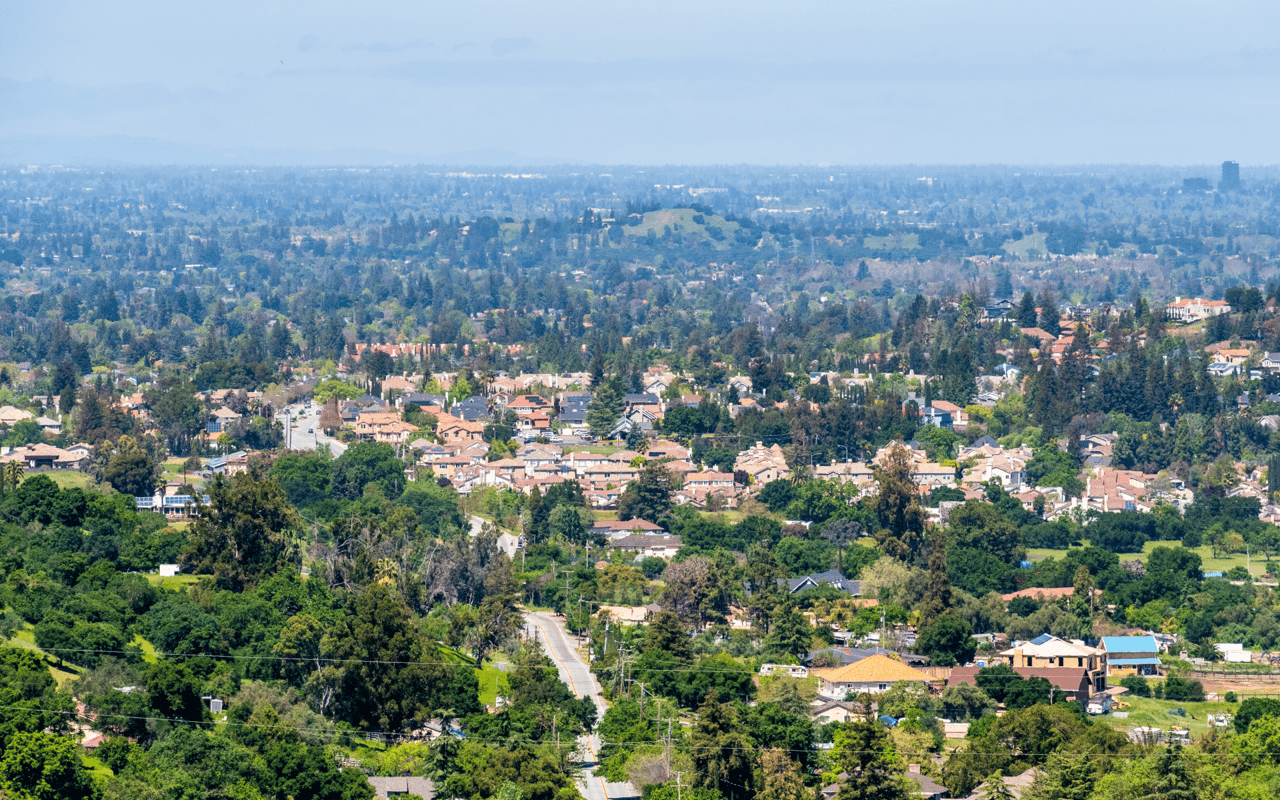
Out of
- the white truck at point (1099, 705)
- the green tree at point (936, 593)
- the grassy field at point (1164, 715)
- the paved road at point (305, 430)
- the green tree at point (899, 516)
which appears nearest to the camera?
the grassy field at point (1164, 715)

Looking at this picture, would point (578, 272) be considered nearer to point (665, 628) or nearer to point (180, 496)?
point (180, 496)

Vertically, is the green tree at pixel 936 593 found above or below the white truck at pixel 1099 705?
above

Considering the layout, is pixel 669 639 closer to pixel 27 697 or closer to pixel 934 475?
pixel 27 697

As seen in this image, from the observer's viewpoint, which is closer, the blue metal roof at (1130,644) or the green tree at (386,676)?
the green tree at (386,676)

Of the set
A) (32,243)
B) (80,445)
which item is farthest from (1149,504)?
(32,243)

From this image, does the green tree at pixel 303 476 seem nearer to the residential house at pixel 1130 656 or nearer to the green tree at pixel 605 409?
the green tree at pixel 605 409

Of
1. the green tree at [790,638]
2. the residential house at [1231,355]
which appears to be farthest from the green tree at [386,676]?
the residential house at [1231,355]
